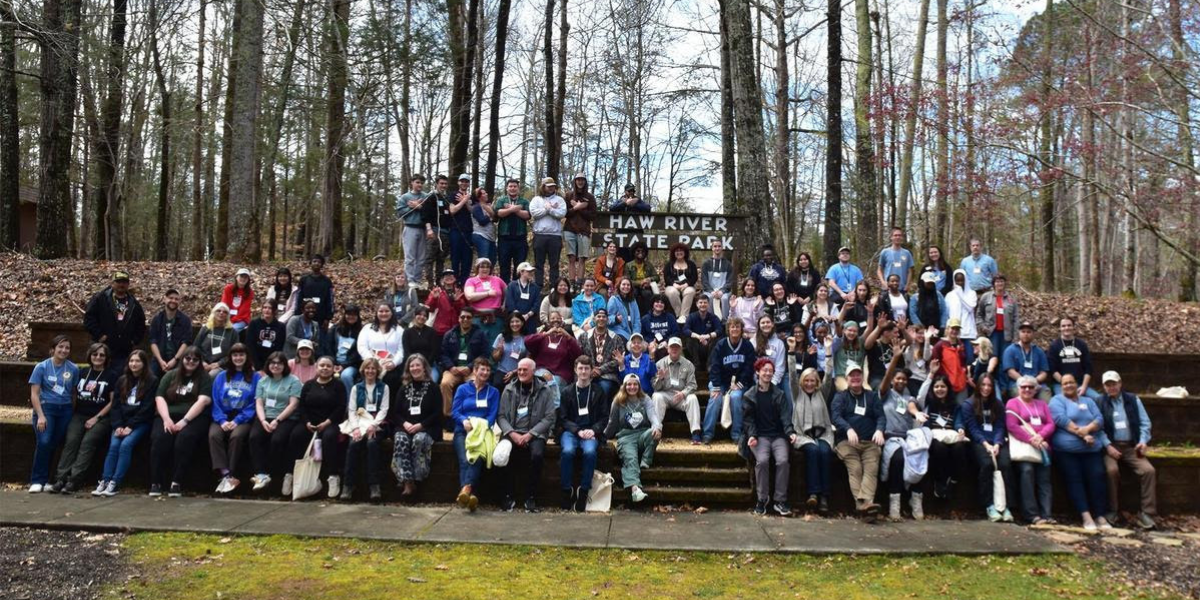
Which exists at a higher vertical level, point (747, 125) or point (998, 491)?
point (747, 125)

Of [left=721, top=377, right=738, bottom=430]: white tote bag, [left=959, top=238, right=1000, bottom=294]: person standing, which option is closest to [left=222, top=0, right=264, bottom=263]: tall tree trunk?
[left=721, top=377, right=738, bottom=430]: white tote bag

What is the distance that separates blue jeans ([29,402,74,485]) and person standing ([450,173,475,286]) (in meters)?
5.30

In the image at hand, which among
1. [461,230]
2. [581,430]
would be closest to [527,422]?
[581,430]

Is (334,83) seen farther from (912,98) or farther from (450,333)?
(912,98)

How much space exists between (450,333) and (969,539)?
6.00m

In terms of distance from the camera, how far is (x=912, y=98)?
591 inches

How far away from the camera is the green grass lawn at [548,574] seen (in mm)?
5395

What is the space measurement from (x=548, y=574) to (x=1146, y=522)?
610 centimetres

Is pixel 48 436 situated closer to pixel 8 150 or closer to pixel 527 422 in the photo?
pixel 527 422

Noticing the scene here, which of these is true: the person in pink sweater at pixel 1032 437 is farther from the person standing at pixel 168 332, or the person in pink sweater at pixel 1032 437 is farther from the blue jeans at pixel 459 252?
the person standing at pixel 168 332

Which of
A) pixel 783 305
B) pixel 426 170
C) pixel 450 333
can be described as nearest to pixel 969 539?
pixel 783 305

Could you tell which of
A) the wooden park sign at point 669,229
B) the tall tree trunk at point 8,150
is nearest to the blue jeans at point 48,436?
the wooden park sign at point 669,229

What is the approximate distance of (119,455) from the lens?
8016mm

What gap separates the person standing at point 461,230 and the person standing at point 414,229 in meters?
0.44
